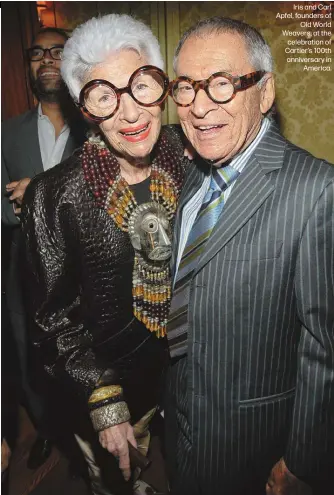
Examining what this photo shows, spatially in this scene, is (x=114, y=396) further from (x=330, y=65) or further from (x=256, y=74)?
(x=330, y=65)

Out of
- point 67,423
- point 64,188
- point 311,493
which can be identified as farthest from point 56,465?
point 64,188

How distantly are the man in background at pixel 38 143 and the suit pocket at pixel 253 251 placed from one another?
1.54 metres

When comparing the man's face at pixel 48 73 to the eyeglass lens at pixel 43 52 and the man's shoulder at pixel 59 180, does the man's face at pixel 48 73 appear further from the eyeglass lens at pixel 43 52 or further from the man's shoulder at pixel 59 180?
the man's shoulder at pixel 59 180

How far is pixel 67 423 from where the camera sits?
8.89 feet

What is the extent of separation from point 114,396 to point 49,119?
1781 millimetres

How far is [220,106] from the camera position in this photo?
3.93 feet

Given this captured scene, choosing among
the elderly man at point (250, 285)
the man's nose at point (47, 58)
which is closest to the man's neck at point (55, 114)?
the man's nose at point (47, 58)

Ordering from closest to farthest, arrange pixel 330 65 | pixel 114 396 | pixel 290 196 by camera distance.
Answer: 1. pixel 290 196
2. pixel 114 396
3. pixel 330 65

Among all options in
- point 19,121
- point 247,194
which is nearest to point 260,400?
point 247,194

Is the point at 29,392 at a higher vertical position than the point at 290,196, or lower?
lower

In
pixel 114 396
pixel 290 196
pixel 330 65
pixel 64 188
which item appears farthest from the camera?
pixel 330 65

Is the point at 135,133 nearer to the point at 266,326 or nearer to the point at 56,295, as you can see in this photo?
the point at 56,295

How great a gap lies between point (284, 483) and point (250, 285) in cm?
63

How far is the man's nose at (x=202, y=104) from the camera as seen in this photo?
119 centimetres
